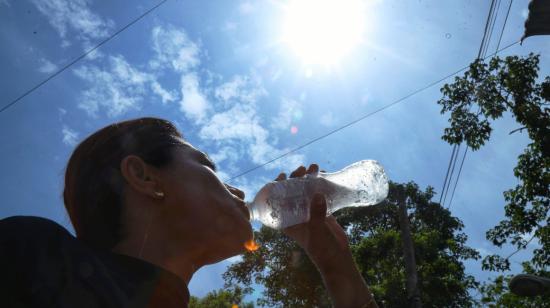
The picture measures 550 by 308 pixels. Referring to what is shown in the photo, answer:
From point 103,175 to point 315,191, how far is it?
166 centimetres

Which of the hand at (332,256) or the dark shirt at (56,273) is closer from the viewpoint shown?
the dark shirt at (56,273)

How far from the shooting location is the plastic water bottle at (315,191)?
8.22ft

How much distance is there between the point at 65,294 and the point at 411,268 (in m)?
8.63

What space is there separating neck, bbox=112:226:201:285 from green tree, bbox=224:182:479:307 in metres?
14.4

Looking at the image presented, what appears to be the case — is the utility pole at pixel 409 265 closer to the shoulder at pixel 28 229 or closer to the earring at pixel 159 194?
the earring at pixel 159 194

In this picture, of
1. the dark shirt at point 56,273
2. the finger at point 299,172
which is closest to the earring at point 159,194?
the dark shirt at point 56,273

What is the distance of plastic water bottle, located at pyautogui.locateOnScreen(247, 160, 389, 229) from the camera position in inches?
98.7

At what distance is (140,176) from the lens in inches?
47.8

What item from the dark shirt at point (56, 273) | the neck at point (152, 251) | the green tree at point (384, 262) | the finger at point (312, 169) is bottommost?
the dark shirt at point (56, 273)

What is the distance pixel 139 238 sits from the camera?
1140mm

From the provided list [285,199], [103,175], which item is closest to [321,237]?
[285,199]

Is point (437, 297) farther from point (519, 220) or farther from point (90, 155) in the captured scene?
point (90, 155)

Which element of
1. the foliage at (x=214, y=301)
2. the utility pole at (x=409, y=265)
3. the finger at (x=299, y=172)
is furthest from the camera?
the foliage at (x=214, y=301)

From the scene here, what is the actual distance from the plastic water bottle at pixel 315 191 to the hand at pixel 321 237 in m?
0.19
